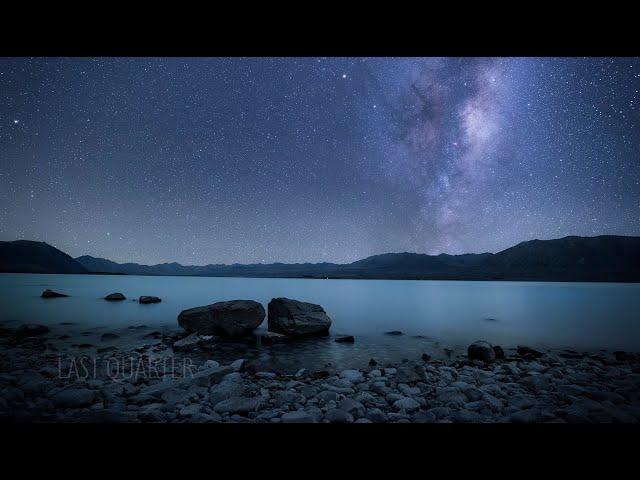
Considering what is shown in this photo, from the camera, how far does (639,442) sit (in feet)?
7.02

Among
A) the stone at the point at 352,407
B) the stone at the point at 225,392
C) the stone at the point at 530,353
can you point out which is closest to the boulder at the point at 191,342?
the stone at the point at 225,392

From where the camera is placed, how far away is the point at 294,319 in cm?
1121

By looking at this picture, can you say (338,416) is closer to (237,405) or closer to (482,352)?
A: (237,405)

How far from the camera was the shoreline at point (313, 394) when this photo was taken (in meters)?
3.76

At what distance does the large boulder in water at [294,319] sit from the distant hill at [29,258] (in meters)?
228

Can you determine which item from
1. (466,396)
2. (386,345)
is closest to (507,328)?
(386,345)

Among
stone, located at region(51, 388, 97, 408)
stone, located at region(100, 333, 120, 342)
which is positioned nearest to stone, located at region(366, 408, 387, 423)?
stone, located at region(51, 388, 97, 408)

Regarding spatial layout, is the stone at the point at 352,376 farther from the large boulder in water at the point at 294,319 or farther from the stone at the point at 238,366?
the large boulder in water at the point at 294,319

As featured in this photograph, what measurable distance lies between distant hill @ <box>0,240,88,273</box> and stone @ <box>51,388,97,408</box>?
232074 mm

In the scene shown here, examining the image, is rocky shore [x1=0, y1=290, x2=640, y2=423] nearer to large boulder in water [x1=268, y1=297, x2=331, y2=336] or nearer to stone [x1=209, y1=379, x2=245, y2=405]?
stone [x1=209, y1=379, x2=245, y2=405]

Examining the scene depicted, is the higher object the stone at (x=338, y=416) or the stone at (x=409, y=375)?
the stone at (x=338, y=416)

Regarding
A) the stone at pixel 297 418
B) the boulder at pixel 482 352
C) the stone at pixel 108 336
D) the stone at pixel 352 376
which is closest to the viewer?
the stone at pixel 297 418

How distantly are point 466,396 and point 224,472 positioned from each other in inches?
165
